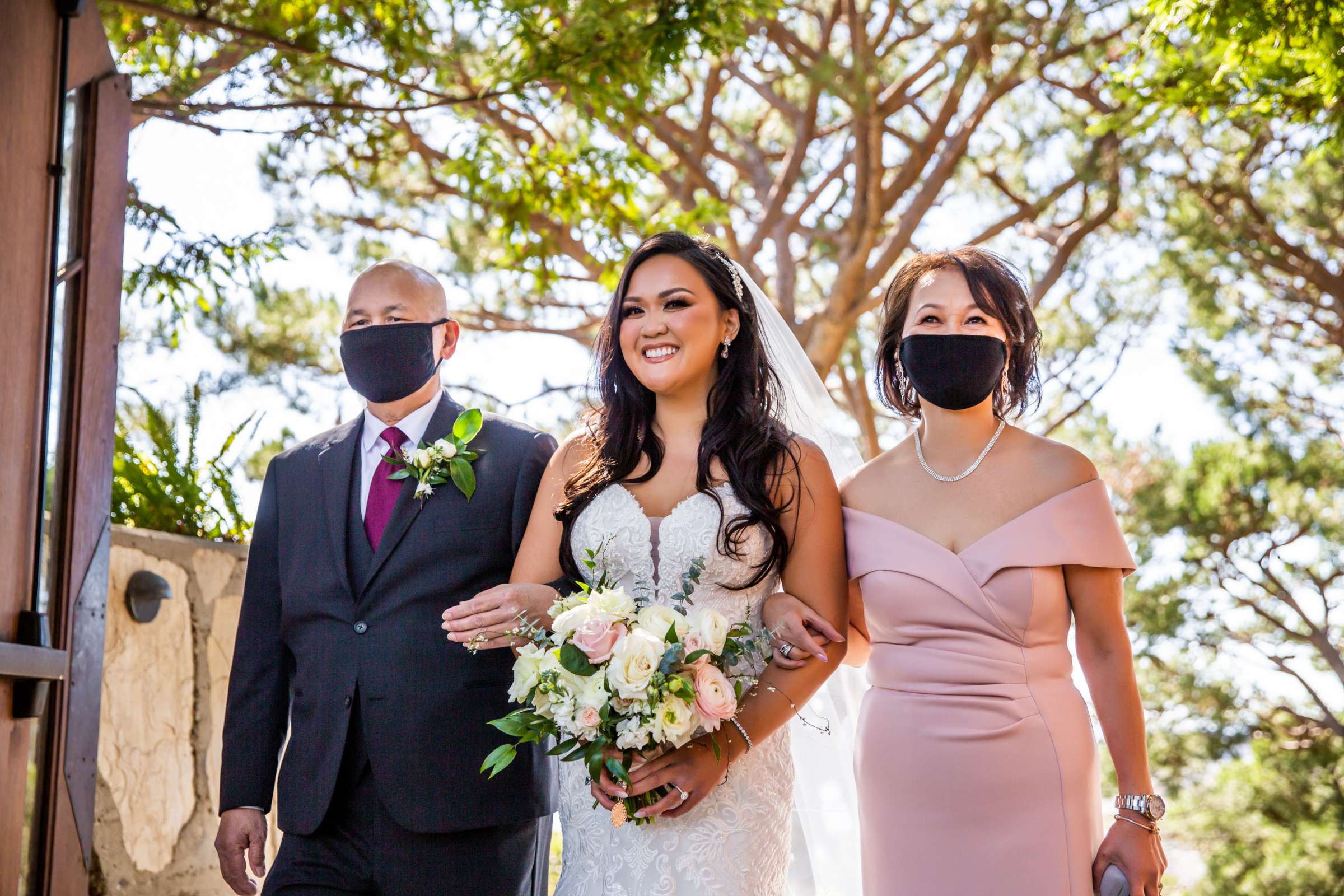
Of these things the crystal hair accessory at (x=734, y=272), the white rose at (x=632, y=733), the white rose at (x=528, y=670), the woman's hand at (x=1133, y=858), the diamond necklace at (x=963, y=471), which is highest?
the crystal hair accessory at (x=734, y=272)

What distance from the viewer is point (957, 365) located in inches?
125

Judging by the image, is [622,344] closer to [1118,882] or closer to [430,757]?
[430,757]

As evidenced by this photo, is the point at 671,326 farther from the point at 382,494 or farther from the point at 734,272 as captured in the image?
the point at 382,494

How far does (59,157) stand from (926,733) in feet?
8.58

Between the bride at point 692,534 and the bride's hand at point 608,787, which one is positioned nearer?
the bride's hand at point 608,787

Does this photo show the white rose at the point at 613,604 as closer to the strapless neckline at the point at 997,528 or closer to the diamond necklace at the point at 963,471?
the strapless neckline at the point at 997,528

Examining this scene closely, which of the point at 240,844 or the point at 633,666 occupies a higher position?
the point at 633,666

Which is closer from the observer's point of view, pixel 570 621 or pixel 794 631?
pixel 570 621

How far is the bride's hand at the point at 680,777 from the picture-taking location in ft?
9.02

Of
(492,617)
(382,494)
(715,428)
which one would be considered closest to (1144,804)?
(715,428)

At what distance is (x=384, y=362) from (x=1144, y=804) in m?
2.27

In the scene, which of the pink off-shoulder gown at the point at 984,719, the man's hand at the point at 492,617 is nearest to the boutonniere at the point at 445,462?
the man's hand at the point at 492,617

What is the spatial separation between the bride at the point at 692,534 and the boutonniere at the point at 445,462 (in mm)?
222

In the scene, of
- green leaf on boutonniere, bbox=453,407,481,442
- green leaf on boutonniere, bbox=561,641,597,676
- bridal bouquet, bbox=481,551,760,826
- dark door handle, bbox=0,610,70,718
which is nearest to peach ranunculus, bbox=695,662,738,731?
bridal bouquet, bbox=481,551,760,826
